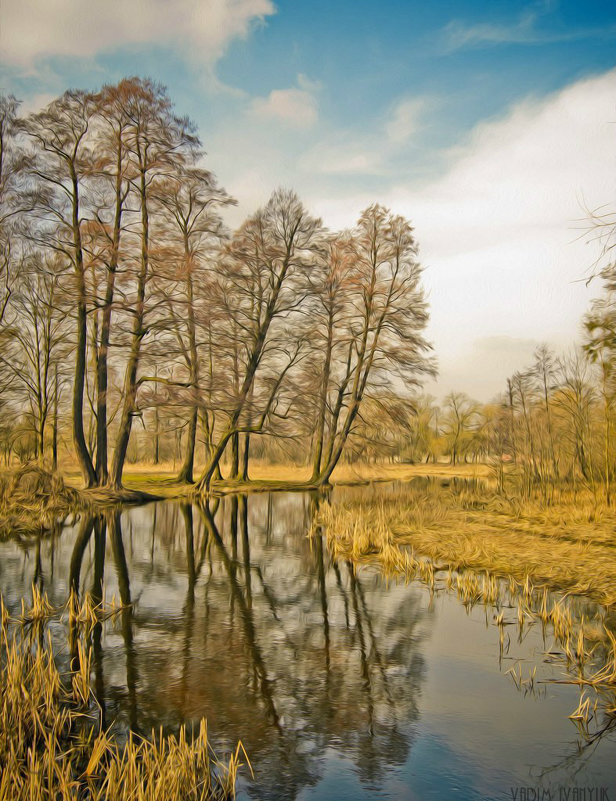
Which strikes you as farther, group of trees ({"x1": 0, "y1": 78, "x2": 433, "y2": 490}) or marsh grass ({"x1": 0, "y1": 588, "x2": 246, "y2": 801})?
group of trees ({"x1": 0, "y1": 78, "x2": 433, "y2": 490})

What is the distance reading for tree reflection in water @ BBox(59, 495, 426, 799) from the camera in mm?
4895

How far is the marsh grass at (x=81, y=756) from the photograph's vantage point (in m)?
3.62

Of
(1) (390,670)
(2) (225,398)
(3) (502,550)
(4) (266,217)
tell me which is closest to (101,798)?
(1) (390,670)

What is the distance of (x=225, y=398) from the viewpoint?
2612 centimetres

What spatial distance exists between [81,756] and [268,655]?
2700 mm

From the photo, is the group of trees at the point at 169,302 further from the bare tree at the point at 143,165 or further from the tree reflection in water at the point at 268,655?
the tree reflection in water at the point at 268,655

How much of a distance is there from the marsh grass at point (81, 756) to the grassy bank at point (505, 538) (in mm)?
6720

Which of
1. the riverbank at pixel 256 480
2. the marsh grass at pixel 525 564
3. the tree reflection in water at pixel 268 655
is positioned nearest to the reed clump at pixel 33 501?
the riverbank at pixel 256 480

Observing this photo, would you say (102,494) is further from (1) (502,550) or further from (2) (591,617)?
(2) (591,617)

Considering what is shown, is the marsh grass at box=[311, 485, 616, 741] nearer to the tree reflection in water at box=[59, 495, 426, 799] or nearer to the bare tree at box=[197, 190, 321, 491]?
the tree reflection in water at box=[59, 495, 426, 799]

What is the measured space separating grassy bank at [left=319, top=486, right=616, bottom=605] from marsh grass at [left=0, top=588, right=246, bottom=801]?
6.72 metres

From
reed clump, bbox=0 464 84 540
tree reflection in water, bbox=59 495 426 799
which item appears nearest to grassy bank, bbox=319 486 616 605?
tree reflection in water, bbox=59 495 426 799

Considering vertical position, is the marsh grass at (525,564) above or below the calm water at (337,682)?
above

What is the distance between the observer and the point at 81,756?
4.45 metres
